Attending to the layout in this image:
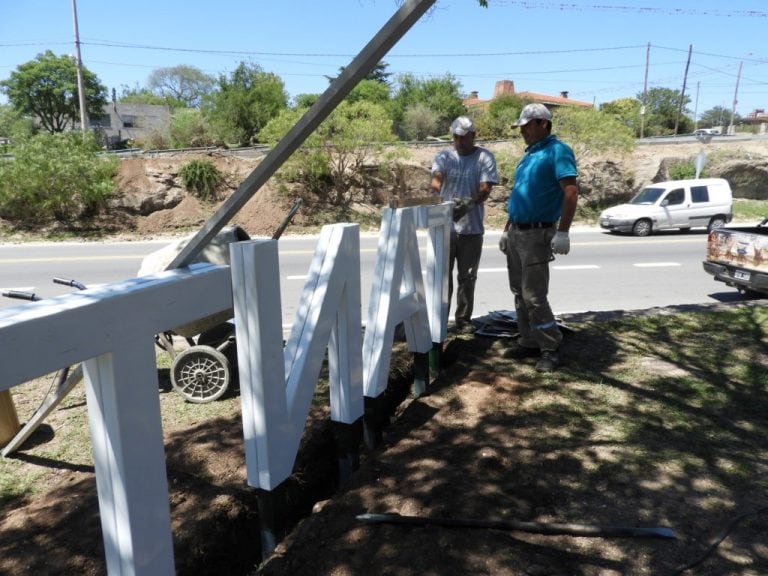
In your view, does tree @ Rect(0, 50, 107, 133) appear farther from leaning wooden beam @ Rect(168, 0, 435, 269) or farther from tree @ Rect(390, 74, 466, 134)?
leaning wooden beam @ Rect(168, 0, 435, 269)

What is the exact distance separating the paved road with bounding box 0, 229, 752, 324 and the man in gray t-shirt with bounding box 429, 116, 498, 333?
96.8 inches

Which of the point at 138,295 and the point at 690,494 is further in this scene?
the point at 690,494

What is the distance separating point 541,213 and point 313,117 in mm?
2476

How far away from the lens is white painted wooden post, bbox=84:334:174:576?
169 centimetres

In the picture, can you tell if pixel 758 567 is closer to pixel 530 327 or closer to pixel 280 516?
pixel 280 516

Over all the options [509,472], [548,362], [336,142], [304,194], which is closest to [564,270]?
[548,362]

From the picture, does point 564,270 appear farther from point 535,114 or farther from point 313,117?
point 313,117

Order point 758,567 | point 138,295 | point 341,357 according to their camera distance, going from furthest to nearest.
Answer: point 341,357 < point 758,567 < point 138,295

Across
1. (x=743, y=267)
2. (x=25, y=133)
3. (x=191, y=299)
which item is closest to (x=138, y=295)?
(x=191, y=299)

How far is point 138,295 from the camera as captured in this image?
69.6 inches

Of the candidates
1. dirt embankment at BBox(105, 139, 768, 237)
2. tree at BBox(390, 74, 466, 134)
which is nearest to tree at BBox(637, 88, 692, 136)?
tree at BBox(390, 74, 466, 134)

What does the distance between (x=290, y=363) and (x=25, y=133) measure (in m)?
18.2

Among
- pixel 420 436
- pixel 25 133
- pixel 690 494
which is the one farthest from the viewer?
pixel 25 133

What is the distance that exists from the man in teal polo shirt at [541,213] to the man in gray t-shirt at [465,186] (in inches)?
24.9
